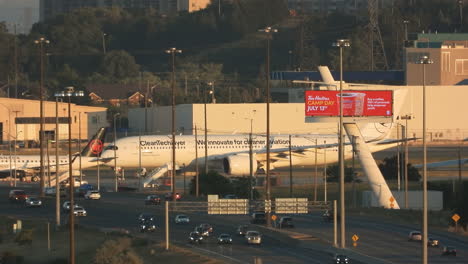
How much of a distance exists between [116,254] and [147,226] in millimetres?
14698

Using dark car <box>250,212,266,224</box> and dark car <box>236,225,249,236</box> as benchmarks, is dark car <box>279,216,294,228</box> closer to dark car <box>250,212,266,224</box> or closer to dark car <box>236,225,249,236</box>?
dark car <box>250,212,266,224</box>

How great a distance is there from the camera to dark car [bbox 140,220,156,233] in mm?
74662

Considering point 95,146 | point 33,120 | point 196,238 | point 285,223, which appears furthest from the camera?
point 33,120

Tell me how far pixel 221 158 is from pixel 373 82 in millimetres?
71063

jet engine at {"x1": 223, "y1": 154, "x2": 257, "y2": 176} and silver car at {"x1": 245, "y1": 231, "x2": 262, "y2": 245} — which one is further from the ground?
jet engine at {"x1": 223, "y1": 154, "x2": 257, "y2": 176}

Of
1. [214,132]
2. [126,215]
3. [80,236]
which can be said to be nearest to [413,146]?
[214,132]

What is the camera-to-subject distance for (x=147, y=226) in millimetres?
75125

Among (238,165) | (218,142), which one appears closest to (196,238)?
(238,165)

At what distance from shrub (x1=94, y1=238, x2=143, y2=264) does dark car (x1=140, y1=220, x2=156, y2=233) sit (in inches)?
389

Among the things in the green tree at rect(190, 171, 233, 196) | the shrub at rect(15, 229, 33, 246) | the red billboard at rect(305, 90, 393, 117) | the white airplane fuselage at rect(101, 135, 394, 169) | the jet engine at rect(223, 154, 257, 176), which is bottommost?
the shrub at rect(15, 229, 33, 246)

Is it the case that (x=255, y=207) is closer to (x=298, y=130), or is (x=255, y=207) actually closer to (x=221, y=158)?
(x=221, y=158)

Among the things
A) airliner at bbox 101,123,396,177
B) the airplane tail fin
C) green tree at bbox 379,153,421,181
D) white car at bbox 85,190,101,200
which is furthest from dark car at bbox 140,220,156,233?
the airplane tail fin

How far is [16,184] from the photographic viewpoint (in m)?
117

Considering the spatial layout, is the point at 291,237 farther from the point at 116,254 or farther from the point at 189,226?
the point at 116,254
